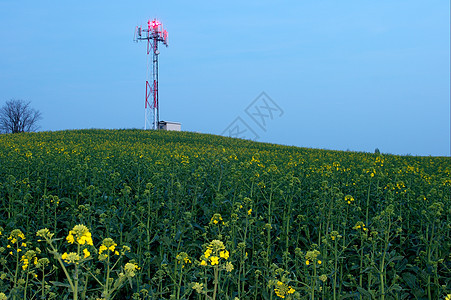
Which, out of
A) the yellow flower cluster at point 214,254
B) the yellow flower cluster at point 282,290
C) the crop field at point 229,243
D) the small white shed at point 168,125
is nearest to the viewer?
the yellow flower cluster at point 214,254

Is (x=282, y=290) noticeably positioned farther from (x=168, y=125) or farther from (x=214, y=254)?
(x=168, y=125)

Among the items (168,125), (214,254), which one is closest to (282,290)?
(214,254)

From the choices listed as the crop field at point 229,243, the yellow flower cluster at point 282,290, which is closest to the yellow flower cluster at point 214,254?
the crop field at point 229,243

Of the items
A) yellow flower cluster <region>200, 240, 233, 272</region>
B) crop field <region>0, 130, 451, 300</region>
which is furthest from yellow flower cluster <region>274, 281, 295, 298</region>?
yellow flower cluster <region>200, 240, 233, 272</region>

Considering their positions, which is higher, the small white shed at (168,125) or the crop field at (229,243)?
the small white shed at (168,125)

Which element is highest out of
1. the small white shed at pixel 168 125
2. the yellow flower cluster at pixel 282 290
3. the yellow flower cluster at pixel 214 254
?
the small white shed at pixel 168 125

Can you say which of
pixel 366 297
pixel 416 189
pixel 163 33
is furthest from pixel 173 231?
pixel 163 33

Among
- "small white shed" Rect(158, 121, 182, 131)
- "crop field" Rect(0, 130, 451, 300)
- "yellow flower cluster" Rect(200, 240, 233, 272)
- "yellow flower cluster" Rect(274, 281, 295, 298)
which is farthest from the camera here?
"small white shed" Rect(158, 121, 182, 131)

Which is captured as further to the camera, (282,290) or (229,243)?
(229,243)

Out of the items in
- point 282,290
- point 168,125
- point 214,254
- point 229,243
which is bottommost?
point 282,290

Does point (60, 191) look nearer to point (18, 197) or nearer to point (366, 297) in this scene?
point (18, 197)

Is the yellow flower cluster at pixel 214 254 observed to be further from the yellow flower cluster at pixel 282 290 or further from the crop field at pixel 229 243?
the yellow flower cluster at pixel 282 290

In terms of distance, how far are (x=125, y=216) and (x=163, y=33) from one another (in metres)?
36.4

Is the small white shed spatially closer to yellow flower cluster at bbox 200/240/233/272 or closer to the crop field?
the crop field
